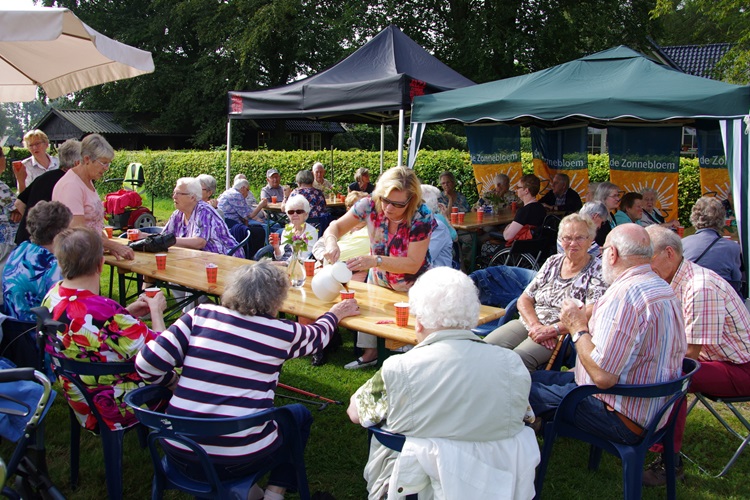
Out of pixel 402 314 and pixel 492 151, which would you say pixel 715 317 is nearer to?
pixel 402 314

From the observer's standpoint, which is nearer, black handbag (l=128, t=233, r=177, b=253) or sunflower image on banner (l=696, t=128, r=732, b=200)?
black handbag (l=128, t=233, r=177, b=253)

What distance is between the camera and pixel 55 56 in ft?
15.1

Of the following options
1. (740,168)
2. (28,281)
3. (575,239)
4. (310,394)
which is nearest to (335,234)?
(310,394)

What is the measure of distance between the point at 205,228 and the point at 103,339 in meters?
2.49

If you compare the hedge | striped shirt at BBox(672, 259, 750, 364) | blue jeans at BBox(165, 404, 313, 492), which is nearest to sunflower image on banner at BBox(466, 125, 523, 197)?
the hedge

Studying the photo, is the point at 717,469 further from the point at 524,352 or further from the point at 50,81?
the point at 50,81

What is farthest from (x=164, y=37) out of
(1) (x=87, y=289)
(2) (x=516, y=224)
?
(1) (x=87, y=289)

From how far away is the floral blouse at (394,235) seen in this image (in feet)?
11.4

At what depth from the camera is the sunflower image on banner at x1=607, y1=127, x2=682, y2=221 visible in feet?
24.9

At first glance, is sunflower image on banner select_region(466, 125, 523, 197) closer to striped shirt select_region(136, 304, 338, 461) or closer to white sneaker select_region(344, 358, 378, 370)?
white sneaker select_region(344, 358, 378, 370)

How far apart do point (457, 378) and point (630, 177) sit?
706cm

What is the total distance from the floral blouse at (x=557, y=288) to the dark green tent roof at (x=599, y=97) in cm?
239

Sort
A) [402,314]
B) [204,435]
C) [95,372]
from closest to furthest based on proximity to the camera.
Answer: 1. [204,435]
2. [95,372]
3. [402,314]

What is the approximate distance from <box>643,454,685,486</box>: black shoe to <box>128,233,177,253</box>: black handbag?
11.5 feet
